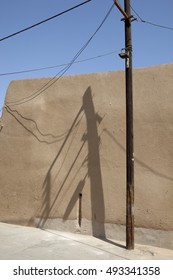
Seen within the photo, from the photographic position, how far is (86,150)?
10008 millimetres

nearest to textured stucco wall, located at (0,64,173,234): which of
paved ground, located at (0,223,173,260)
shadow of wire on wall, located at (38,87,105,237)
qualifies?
shadow of wire on wall, located at (38,87,105,237)

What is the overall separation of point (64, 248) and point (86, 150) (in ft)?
9.45

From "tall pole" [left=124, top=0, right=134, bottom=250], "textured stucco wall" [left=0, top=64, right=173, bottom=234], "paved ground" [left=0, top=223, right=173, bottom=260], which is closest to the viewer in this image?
"paved ground" [left=0, top=223, right=173, bottom=260]

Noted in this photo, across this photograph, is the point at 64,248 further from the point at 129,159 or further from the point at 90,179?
the point at 129,159

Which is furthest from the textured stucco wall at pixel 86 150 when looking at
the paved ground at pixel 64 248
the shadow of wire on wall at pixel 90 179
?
the paved ground at pixel 64 248

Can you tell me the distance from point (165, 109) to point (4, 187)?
18.9ft

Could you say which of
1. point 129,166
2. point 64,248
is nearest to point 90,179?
point 129,166

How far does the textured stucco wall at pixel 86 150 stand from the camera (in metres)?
8.94

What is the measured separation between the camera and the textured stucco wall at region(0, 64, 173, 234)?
894cm

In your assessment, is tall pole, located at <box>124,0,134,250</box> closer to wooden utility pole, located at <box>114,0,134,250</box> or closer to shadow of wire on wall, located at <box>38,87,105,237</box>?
wooden utility pole, located at <box>114,0,134,250</box>

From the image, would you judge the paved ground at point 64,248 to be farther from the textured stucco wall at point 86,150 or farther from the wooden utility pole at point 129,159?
the textured stucco wall at point 86,150

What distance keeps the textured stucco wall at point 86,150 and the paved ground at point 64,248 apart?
62 centimetres

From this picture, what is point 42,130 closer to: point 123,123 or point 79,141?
point 79,141

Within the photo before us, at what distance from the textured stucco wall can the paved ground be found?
2.03 ft
